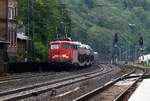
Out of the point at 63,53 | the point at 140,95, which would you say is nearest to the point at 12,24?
the point at 63,53

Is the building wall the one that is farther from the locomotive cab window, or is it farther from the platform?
the platform

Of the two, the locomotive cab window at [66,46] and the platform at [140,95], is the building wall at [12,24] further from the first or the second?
the platform at [140,95]

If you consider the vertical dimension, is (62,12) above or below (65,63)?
above

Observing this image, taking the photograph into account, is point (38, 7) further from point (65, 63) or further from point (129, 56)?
point (129, 56)

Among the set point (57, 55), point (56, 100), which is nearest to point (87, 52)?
point (57, 55)

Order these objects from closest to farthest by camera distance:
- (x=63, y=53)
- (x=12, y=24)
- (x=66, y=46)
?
(x=63, y=53), (x=66, y=46), (x=12, y=24)

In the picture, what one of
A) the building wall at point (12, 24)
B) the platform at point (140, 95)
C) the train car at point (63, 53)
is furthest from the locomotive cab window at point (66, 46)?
the platform at point (140, 95)

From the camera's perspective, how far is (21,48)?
284 feet

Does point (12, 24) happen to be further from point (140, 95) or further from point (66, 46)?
point (140, 95)

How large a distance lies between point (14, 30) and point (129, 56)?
11504cm

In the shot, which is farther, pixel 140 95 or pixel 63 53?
pixel 63 53

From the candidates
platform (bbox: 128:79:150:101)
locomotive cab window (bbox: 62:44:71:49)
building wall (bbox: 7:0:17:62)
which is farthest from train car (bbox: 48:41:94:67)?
platform (bbox: 128:79:150:101)

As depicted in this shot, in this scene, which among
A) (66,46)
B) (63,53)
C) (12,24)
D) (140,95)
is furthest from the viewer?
A: (12,24)

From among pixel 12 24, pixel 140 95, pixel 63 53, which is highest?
pixel 12 24
